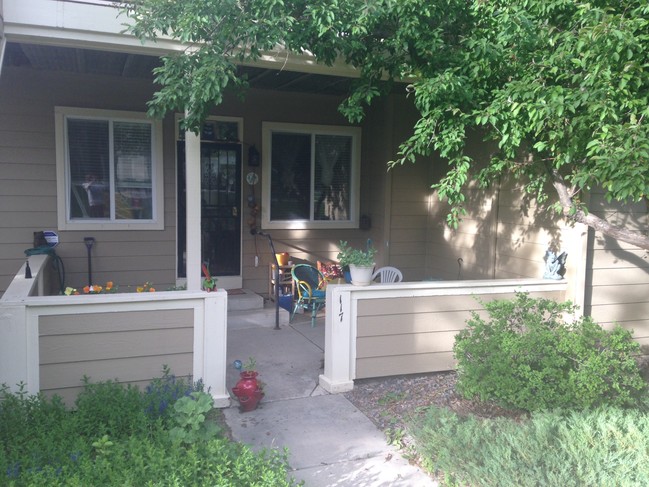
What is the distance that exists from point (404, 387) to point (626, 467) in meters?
2.02

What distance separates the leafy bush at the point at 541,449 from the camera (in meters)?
3.05

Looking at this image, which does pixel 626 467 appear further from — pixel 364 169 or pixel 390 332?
pixel 364 169

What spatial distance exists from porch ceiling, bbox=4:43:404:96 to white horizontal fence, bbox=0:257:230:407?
2364 mm

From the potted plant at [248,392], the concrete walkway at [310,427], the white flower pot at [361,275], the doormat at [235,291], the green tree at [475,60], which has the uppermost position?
the green tree at [475,60]

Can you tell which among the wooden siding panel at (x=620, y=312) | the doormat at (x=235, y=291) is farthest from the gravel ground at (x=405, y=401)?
the doormat at (x=235, y=291)

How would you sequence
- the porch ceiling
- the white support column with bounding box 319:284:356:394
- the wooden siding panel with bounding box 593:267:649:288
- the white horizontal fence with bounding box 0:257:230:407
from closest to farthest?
the white horizontal fence with bounding box 0:257:230:407 < the white support column with bounding box 319:284:356:394 < the porch ceiling < the wooden siding panel with bounding box 593:267:649:288

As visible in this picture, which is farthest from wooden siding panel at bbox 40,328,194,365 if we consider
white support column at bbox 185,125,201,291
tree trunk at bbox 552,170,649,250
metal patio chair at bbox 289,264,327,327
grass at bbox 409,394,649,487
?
tree trunk at bbox 552,170,649,250

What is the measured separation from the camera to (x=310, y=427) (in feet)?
13.6

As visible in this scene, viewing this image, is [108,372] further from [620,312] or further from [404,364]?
[620,312]

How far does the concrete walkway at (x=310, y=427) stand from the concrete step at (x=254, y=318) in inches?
26.0

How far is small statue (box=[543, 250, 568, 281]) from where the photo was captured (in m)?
5.51

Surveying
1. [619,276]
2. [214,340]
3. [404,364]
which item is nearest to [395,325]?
[404,364]

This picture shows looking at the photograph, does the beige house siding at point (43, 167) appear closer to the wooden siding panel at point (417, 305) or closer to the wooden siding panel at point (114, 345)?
the wooden siding panel at point (114, 345)

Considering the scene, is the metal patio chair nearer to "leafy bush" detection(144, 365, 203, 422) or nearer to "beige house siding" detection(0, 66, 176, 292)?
"beige house siding" detection(0, 66, 176, 292)
